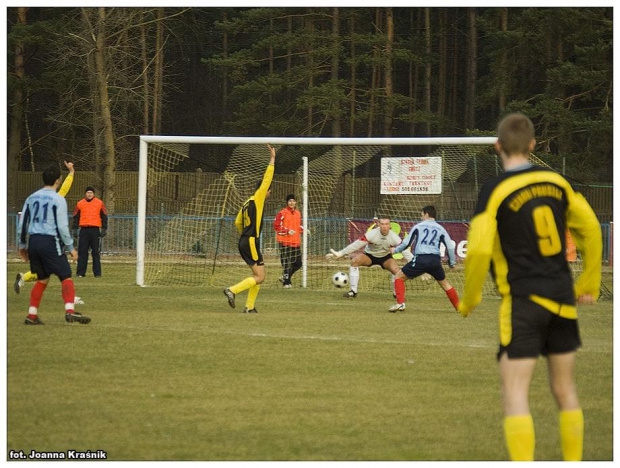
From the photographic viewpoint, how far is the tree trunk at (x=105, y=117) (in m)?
36.2

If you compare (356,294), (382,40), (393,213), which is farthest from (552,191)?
(382,40)

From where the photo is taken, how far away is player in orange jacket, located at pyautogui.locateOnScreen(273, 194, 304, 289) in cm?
2109

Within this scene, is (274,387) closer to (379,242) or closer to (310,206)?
(379,242)

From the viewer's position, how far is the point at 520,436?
5.43 meters

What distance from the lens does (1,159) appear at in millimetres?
9641

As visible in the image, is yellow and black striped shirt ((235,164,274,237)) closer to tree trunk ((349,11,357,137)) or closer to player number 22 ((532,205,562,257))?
player number 22 ((532,205,562,257))

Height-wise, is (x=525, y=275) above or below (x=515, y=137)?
below

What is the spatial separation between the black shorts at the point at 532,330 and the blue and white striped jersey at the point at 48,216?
753 centimetres

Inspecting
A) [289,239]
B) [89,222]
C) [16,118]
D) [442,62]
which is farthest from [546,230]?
[442,62]

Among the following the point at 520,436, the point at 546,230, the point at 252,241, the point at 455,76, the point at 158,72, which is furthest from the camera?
the point at 455,76

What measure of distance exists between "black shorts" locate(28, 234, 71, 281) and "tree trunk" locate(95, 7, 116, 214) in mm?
24730

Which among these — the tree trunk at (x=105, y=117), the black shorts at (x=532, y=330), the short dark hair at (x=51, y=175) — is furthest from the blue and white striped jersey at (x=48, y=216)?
the tree trunk at (x=105, y=117)

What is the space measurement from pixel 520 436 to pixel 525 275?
84 cm

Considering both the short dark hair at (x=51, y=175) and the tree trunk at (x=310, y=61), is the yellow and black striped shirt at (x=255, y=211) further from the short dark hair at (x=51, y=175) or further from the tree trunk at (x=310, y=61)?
the tree trunk at (x=310, y=61)
